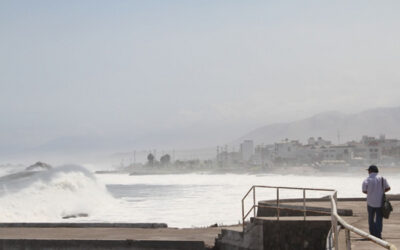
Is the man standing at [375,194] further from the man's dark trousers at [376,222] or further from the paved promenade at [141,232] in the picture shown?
the paved promenade at [141,232]

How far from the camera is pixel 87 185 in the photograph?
50.8 meters

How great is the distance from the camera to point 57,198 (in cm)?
4303

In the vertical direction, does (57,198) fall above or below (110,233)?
below

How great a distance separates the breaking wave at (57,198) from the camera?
115 ft

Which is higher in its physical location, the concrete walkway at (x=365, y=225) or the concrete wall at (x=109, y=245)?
the concrete walkway at (x=365, y=225)

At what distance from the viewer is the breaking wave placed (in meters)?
35.0

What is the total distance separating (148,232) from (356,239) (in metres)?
7.18

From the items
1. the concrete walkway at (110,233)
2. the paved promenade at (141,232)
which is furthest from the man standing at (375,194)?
the concrete walkway at (110,233)

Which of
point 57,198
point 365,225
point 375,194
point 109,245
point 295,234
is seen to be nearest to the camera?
point 375,194

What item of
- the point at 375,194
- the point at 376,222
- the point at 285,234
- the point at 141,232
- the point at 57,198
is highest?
the point at 375,194

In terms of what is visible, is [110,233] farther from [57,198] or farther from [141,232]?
[57,198]

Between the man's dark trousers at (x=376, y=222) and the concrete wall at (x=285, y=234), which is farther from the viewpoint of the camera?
the concrete wall at (x=285, y=234)

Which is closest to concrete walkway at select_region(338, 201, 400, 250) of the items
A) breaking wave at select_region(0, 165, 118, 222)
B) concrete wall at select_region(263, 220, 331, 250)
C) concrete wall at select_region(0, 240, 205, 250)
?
concrete wall at select_region(263, 220, 331, 250)

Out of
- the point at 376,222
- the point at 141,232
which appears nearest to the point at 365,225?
the point at 376,222
